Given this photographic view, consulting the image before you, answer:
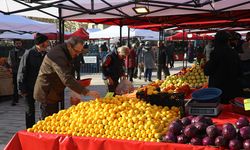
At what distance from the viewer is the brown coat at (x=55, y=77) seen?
14.0 feet

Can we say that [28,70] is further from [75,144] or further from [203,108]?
[203,108]

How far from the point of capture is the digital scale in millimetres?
3908

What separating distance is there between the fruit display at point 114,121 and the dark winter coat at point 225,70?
1143mm

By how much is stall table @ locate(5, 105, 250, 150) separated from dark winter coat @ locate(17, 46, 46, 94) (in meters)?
1.94

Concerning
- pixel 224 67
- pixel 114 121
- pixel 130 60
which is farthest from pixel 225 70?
pixel 130 60

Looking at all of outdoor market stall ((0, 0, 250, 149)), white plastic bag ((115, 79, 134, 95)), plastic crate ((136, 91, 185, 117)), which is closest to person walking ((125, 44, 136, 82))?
outdoor market stall ((0, 0, 250, 149))

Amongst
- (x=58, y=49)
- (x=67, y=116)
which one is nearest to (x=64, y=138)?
(x=67, y=116)

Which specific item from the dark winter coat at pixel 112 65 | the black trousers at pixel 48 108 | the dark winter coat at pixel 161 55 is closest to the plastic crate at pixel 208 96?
the black trousers at pixel 48 108

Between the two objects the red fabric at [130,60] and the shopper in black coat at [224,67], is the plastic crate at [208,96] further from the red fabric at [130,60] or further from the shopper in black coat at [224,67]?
the red fabric at [130,60]

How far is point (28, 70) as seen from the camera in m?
5.73

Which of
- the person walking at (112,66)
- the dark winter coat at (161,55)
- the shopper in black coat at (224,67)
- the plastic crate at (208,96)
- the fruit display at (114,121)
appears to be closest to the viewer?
the fruit display at (114,121)

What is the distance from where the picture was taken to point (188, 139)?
10.2ft

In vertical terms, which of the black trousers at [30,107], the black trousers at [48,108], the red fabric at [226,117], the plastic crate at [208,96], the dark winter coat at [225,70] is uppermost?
the dark winter coat at [225,70]

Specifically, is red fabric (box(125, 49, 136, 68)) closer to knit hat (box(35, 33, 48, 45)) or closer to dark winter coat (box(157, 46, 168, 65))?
dark winter coat (box(157, 46, 168, 65))
